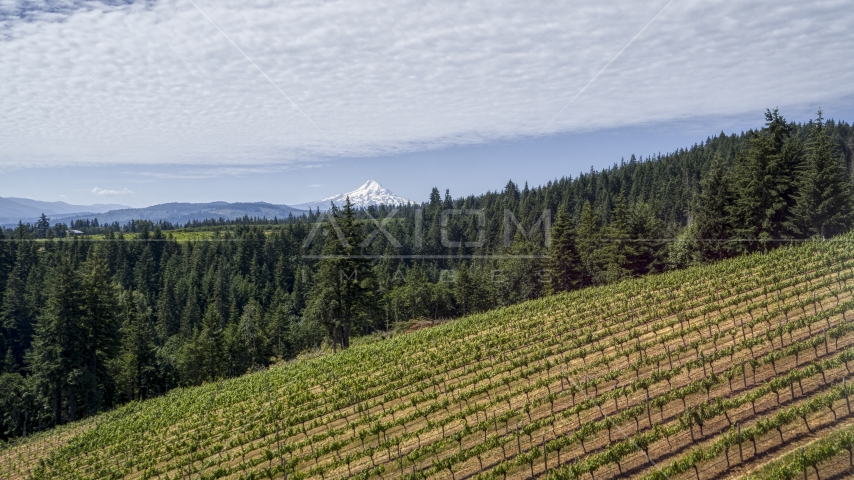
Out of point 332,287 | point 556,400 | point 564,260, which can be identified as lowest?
point 556,400

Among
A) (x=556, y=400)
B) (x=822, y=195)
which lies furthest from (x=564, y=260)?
(x=556, y=400)

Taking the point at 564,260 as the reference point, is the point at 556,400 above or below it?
below

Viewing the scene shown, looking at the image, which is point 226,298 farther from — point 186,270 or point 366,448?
point 366,448

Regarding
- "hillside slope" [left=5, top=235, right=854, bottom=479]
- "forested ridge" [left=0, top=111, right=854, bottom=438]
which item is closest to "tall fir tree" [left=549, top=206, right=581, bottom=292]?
"forested ridge" [left=0, top=111, right=854, bottom=438]

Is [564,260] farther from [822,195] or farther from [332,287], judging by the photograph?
[332,287]

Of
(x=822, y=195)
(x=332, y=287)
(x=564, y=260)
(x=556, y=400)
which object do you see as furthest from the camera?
(x=564, y=260)

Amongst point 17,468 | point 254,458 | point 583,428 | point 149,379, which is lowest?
point 149,379

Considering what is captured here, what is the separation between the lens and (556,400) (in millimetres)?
16625

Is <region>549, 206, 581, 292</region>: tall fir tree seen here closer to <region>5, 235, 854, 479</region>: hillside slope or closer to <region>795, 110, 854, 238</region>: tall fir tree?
<region>795, 110, 854, 238</region>: tall fir tree

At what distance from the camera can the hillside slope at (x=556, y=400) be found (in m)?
12.9

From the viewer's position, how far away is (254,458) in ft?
56.5

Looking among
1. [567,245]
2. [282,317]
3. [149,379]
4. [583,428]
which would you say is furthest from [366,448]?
[282,317]

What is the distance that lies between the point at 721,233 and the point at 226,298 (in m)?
92.7

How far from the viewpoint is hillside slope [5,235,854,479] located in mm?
12938
